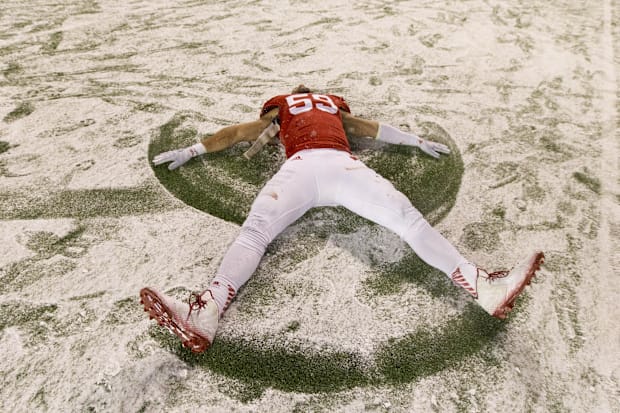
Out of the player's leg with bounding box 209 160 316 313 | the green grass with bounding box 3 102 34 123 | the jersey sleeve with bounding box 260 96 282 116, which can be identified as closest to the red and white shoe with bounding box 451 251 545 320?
the player's leg with bounding box 209 160 316 313

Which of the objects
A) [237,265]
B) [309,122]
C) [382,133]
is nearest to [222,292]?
[237,265]

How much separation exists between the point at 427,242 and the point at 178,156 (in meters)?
1.89

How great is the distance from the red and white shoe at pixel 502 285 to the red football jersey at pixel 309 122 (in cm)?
118

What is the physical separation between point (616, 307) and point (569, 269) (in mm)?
295

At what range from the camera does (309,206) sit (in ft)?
8.23

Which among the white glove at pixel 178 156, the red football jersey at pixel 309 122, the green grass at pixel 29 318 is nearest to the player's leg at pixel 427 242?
the red football jersey at pixel 309 122

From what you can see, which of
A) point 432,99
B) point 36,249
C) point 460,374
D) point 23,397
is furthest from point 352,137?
point 23,397

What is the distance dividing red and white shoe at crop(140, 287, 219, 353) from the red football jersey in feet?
4.06

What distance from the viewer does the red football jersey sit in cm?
274

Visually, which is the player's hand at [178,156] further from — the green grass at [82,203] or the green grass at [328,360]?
the green grass at [328,360]

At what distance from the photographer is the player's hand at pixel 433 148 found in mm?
3264

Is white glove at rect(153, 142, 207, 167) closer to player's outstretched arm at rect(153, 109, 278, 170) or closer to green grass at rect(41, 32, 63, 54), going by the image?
player's outstretched arm at rect(153, 109, 278, 170)

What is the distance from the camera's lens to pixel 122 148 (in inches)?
131

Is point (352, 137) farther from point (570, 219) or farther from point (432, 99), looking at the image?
point (570, 219)
